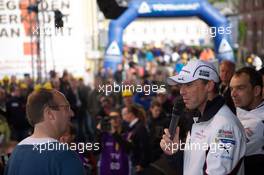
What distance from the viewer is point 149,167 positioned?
203 inches

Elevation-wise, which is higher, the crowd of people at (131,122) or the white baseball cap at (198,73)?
the white baseball cap at (198,73)

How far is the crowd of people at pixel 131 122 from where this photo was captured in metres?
2.34

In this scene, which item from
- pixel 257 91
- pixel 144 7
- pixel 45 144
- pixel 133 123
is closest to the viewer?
pixel 45 144

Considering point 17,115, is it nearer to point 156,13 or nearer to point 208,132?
point 156,13

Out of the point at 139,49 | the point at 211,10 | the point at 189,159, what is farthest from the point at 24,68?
the point at 139,49

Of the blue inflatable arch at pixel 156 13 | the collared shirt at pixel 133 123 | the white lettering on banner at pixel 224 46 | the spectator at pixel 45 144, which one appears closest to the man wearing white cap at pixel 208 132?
the spectator at pixel 45 144

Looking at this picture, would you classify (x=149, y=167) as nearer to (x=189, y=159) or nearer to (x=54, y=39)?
(x=54, y=39)

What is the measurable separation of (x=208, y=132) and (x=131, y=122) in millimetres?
2794

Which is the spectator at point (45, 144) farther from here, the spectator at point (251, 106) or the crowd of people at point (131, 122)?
the spectator at point (251, 106)

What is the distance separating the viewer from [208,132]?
2.48m

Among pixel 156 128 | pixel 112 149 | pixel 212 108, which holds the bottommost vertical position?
pixel 112 149

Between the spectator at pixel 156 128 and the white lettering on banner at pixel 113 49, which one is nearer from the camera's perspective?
the spectator at pixel 156 128

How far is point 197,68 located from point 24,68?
439 cm

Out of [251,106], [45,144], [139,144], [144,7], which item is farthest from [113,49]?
[45,144]
